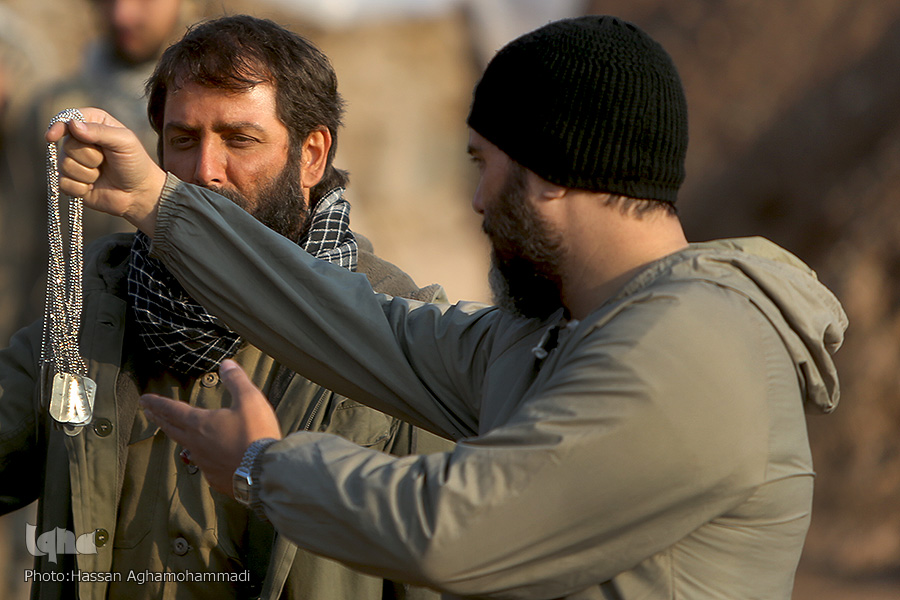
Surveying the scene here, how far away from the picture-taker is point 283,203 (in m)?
2.53

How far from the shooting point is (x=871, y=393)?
25.6 feet

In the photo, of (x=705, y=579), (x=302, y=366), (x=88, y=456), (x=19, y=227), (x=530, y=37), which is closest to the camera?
(x=705, y=579)

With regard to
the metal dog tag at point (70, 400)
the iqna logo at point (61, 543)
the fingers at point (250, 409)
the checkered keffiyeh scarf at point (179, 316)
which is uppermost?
the fingers at point (250, 409)

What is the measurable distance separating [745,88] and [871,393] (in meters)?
3.83

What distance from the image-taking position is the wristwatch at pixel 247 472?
1.56 metres

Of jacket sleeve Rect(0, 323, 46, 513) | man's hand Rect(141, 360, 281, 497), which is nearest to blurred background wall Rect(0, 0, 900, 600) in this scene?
jacket sleeve Rect(0, 323, 46, 513)

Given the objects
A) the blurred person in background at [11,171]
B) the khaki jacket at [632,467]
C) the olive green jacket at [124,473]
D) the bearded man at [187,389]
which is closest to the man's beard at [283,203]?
the bearded man at [187,389]

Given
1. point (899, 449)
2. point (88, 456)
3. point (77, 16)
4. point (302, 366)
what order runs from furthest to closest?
point (77, 16) < point (899, 449) < point (88, 456) < point (302, 366)

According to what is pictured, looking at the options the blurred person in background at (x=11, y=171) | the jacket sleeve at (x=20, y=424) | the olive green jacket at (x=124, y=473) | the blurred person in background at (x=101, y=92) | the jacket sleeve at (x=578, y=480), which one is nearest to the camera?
→ the jacket sleeve at (x=578, y=480)

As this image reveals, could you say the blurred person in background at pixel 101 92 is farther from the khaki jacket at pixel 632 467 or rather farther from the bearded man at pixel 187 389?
the khaki jacket at pixel 632 467

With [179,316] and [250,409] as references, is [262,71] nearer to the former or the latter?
[179,316]

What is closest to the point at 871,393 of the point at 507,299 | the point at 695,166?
the point at 695,166

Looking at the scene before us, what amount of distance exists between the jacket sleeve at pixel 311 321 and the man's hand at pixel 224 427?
28 centimetres

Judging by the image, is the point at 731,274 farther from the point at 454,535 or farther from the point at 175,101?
the point at 175,101
